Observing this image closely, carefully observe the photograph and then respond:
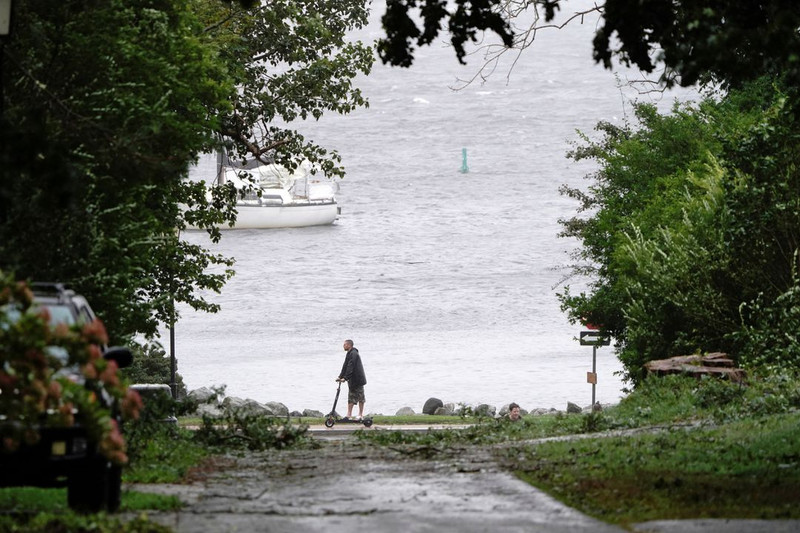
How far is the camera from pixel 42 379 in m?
8.81

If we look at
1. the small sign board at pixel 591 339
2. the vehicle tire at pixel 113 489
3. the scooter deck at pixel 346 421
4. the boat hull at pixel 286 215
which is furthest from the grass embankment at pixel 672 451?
the boat hull at pixel 286 215

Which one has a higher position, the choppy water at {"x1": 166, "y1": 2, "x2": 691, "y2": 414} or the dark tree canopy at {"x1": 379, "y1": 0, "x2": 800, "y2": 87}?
the choppy water at {"x1": 166, "y1": 2, "x2": 691, "y2": 414}

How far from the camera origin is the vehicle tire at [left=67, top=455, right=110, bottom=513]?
9.67 meters

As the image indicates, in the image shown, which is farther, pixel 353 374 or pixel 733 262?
pixel 353 374

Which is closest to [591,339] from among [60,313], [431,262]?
[60,313]

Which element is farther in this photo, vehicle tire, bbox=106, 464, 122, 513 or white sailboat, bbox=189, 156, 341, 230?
white sailboat, bbox=189, 156, 341, 230

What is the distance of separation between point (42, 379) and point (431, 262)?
325 feet

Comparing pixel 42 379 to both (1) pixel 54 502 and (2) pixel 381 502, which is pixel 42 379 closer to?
(1) pixel 54 502

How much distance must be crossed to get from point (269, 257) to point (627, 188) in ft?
219

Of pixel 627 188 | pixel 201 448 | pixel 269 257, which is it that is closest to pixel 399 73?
pixel 269 257

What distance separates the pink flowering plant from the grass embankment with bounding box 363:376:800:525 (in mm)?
3716

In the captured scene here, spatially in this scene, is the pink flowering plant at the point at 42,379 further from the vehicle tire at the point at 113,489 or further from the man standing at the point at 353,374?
the man standing at the point at 353,374

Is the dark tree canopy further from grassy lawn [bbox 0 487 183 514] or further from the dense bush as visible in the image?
the dense bush

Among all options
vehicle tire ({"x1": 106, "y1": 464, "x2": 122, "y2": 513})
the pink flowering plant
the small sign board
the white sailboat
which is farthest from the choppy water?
the pink flowering plant
